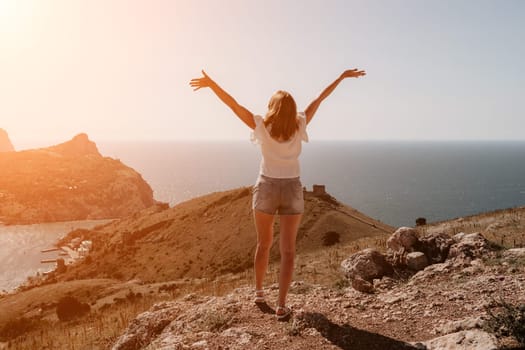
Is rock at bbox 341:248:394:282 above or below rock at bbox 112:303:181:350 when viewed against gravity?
above

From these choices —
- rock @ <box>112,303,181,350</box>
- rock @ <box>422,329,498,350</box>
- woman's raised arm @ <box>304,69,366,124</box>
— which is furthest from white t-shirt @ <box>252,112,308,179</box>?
rock @ <box>112,303,181,350</box>

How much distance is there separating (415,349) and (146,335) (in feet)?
18.4

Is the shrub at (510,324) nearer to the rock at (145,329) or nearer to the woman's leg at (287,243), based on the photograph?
the woman's leg at (287,243)

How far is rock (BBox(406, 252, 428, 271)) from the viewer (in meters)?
10.2

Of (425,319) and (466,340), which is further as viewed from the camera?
(425,319)

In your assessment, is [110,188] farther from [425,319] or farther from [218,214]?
[425,319]

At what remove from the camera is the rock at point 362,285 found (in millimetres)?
9039

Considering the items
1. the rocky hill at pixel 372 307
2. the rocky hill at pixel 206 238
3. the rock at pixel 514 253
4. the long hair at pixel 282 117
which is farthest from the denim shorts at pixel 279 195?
the rocky hill at pixel 206 238

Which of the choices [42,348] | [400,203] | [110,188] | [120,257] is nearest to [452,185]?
[400,203]

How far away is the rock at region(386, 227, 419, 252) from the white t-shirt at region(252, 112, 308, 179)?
670 cm

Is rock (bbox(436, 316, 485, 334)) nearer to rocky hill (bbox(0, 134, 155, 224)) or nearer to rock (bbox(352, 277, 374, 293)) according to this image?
rock (bbox(352, 277, 374, 293))

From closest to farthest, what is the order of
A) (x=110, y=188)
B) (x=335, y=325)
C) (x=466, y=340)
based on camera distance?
(x=466, y=340)
(x=335, y=325)
(x=110, y=188)

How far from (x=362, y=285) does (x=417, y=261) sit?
6.81ft

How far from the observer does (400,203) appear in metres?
154
